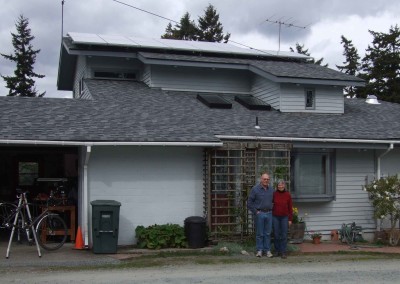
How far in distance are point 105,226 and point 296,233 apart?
4.85m

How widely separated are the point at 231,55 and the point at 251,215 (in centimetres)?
803

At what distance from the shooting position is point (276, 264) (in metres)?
11.0

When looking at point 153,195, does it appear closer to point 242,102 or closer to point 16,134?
point 16,134

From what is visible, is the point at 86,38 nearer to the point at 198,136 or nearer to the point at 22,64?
the point at 198,136

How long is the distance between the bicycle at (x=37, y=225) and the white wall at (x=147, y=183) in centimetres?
97

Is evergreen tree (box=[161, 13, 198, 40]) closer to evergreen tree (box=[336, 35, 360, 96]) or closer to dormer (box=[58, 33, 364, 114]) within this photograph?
evergreen tree (box=[336, 35, 360, 96])

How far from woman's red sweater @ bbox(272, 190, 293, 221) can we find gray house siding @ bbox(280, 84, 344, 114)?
17.0ft

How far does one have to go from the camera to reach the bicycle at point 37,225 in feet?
37.7

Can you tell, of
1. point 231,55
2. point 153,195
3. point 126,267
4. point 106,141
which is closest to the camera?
point 126,267

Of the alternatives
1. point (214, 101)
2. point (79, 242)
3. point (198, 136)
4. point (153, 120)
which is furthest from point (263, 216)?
point (214, 101)

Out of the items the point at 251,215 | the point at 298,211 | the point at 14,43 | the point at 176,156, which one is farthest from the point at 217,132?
the point at 14,43

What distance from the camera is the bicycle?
11.5 metres

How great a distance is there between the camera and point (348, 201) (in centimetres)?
1523

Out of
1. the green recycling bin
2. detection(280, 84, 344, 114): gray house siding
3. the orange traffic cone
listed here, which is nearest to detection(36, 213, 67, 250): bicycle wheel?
the orange traffic cone
